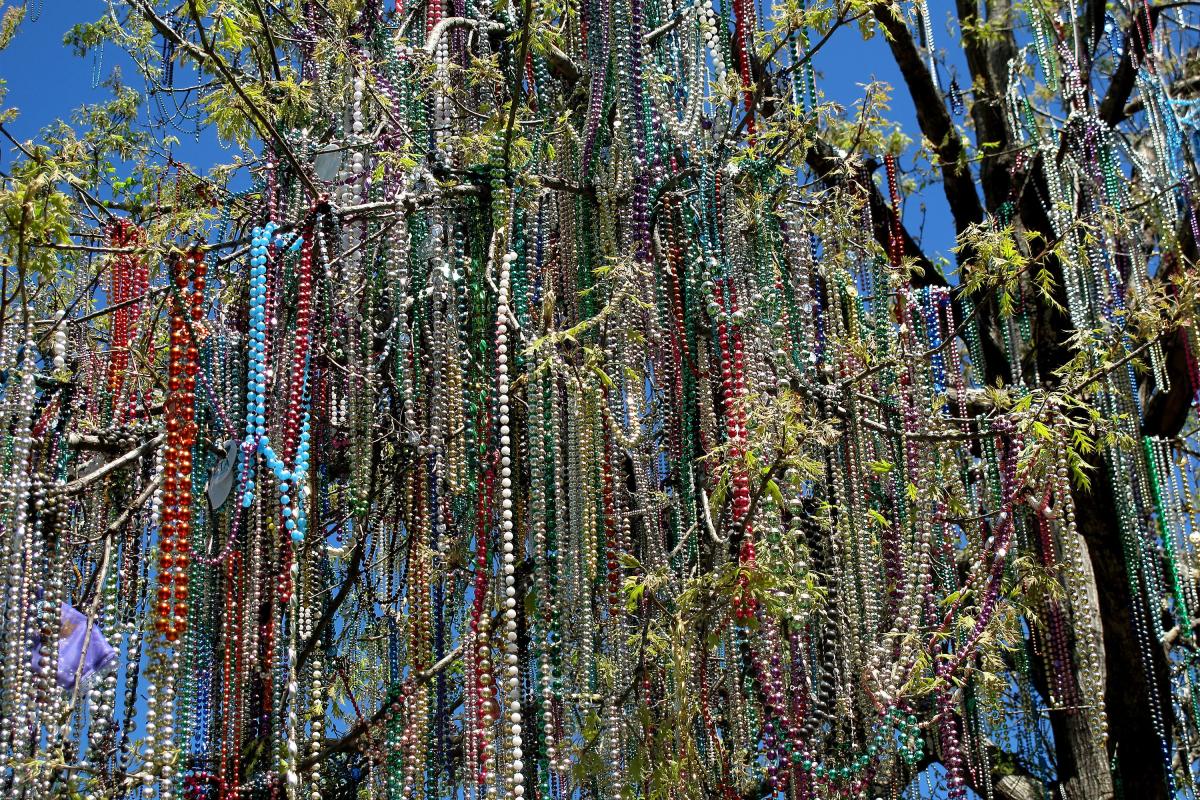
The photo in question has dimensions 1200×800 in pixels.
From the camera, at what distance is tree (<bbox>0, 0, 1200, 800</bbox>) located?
12.3ft

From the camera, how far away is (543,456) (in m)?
3.79

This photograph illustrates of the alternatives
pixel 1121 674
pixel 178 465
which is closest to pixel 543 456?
pixel 178 465

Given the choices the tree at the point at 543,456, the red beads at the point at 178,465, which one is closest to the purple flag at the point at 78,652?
the tree at the point at 543,456

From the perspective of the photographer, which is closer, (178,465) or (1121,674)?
(178,465)

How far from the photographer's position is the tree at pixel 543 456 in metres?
3.76

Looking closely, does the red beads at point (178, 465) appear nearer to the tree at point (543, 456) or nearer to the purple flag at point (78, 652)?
the tree at point (543, 456)

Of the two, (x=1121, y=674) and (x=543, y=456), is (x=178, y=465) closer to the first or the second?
(x=543, y=456)

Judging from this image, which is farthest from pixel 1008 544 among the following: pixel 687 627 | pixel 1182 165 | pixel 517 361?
→ pixel 1182 165

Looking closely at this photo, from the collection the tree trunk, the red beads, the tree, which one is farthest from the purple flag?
the tree trunk

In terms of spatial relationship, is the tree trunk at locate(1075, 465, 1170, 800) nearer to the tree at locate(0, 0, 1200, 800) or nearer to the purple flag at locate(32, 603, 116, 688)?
the tree at locate(0, 0, 1200, 800)

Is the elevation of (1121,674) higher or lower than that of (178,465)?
lower

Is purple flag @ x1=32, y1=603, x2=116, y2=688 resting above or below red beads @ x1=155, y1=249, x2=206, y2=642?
below

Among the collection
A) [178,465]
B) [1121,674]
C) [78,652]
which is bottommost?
[1121,674]

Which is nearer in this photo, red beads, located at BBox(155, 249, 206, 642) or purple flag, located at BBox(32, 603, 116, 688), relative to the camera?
red beads, located at BBox(155, 249, 206, 642)
